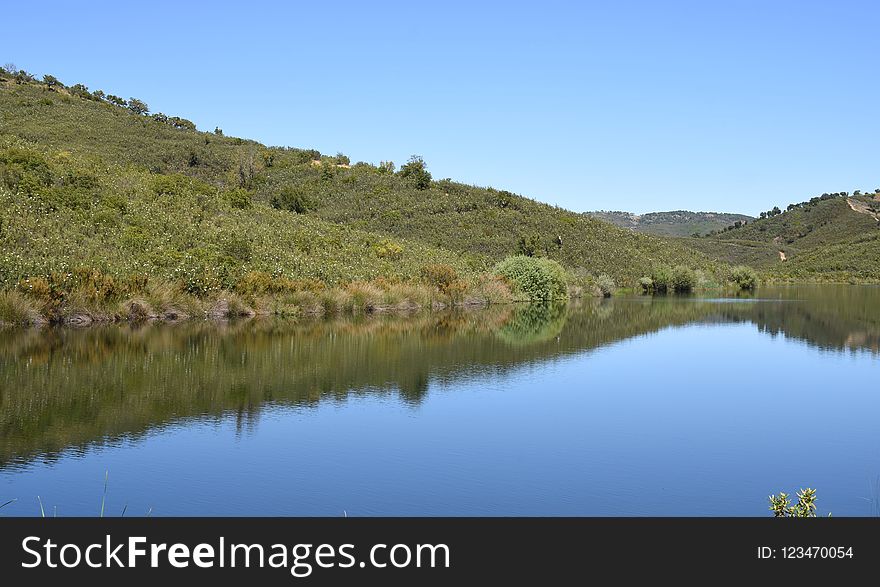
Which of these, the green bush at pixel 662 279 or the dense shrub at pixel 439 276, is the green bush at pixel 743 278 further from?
the dense shrub at pixel 439 276

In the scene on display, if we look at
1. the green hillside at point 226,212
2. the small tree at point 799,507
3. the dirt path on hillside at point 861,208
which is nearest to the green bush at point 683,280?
the green hillside at point 226,212

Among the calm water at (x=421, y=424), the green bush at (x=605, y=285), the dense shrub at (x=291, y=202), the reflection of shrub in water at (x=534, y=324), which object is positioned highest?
the dense shrub at (x=291, y=202)

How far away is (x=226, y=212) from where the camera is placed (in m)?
49.1

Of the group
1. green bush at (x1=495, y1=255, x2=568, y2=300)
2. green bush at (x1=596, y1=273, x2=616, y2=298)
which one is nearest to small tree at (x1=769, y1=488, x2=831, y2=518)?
green bush at (x1=495, y1=255, x2=568, y2=300)

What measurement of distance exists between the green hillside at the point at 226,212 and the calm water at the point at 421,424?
25.8 ft

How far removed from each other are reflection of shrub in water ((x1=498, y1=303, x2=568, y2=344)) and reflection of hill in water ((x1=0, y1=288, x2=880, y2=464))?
0.08m

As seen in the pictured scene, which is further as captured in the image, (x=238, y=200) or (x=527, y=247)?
(x=527, y=247)

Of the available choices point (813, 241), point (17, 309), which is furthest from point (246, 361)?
point (813, 241)

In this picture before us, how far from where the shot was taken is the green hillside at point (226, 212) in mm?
36469

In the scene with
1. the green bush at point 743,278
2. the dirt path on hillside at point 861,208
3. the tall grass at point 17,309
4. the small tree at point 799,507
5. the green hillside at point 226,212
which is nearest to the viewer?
the small tree at point 799,507

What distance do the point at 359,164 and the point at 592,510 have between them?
265 ft

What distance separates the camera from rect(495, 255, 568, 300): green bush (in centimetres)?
5231

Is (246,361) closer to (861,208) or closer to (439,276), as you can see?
(439,276)

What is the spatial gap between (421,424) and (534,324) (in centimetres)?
2173
